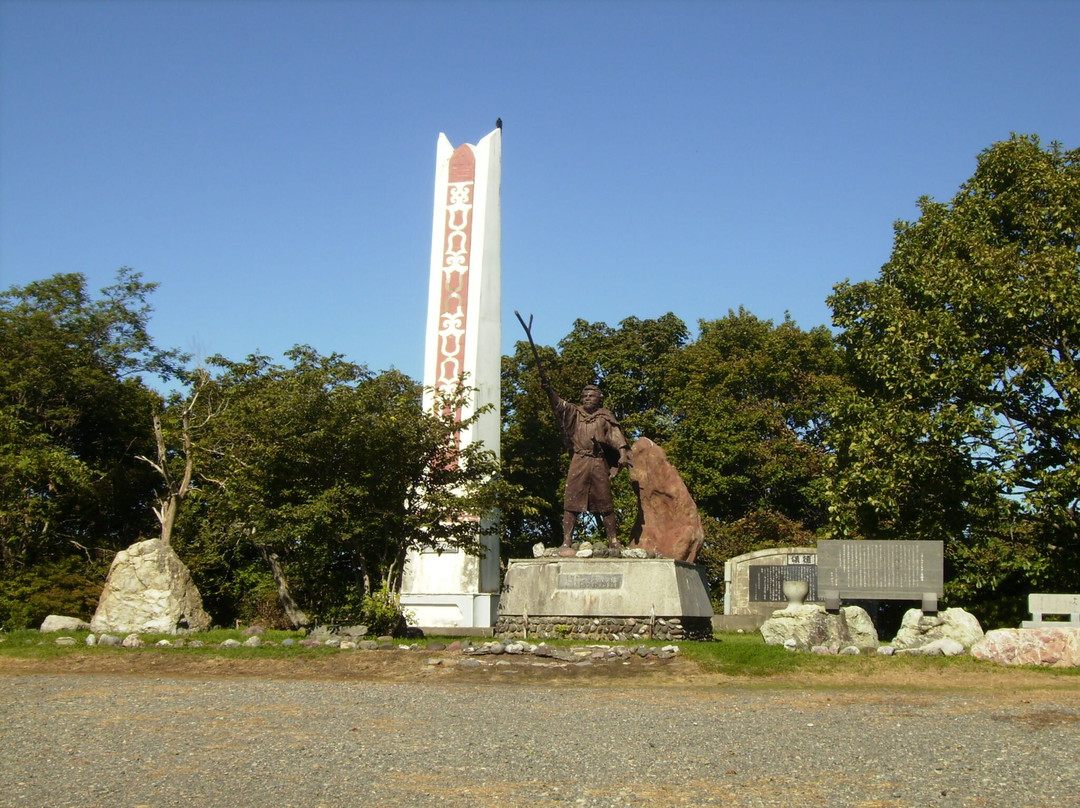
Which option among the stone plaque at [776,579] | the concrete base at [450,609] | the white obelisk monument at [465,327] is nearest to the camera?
the stone plaque at [776,579]

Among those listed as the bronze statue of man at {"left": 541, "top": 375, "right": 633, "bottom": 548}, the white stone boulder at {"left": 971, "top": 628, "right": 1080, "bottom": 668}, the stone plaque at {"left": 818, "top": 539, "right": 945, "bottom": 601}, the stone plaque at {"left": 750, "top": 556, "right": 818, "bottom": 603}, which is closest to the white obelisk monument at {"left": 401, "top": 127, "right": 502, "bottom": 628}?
the stone plaque at {"left": 750, "top": 556, "right": 818, "bottom": 603}

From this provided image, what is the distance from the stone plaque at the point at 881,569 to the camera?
1620cm

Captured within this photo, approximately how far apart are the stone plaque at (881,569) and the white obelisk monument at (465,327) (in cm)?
981

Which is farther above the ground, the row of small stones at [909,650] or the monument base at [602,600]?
the monument base at [602,600]

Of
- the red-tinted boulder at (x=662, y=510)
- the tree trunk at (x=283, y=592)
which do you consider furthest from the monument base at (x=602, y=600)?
the tree trunk at (x=283, y=592)

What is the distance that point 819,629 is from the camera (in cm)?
1341

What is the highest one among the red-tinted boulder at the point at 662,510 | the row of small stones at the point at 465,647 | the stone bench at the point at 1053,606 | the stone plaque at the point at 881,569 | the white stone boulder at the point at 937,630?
the red-tinted boulder at the point at 662,510

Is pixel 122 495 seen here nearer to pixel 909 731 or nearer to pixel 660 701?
pixel 660 701

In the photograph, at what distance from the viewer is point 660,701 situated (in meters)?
9.52

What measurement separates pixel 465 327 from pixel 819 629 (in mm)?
14570

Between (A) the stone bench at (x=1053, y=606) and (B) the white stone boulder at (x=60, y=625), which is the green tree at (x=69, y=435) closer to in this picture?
(B) the white stone boulder at (x=60, y=625)

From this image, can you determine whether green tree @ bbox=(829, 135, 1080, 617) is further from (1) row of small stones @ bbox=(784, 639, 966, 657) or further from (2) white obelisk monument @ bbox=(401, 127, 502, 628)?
(2) white obelisk monument @ bbox=(401, 127, 502, 628)

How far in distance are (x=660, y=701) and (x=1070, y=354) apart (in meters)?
11.5

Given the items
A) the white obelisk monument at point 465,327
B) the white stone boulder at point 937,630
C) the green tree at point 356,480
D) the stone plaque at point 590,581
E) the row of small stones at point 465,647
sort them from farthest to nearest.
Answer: the white obelisk monument at point 465,327 → the green tree at point 356,480 → the stone plaque at point 590,581 → the white stone boulder at point 937,630 → the row of small stones at point 465,647
